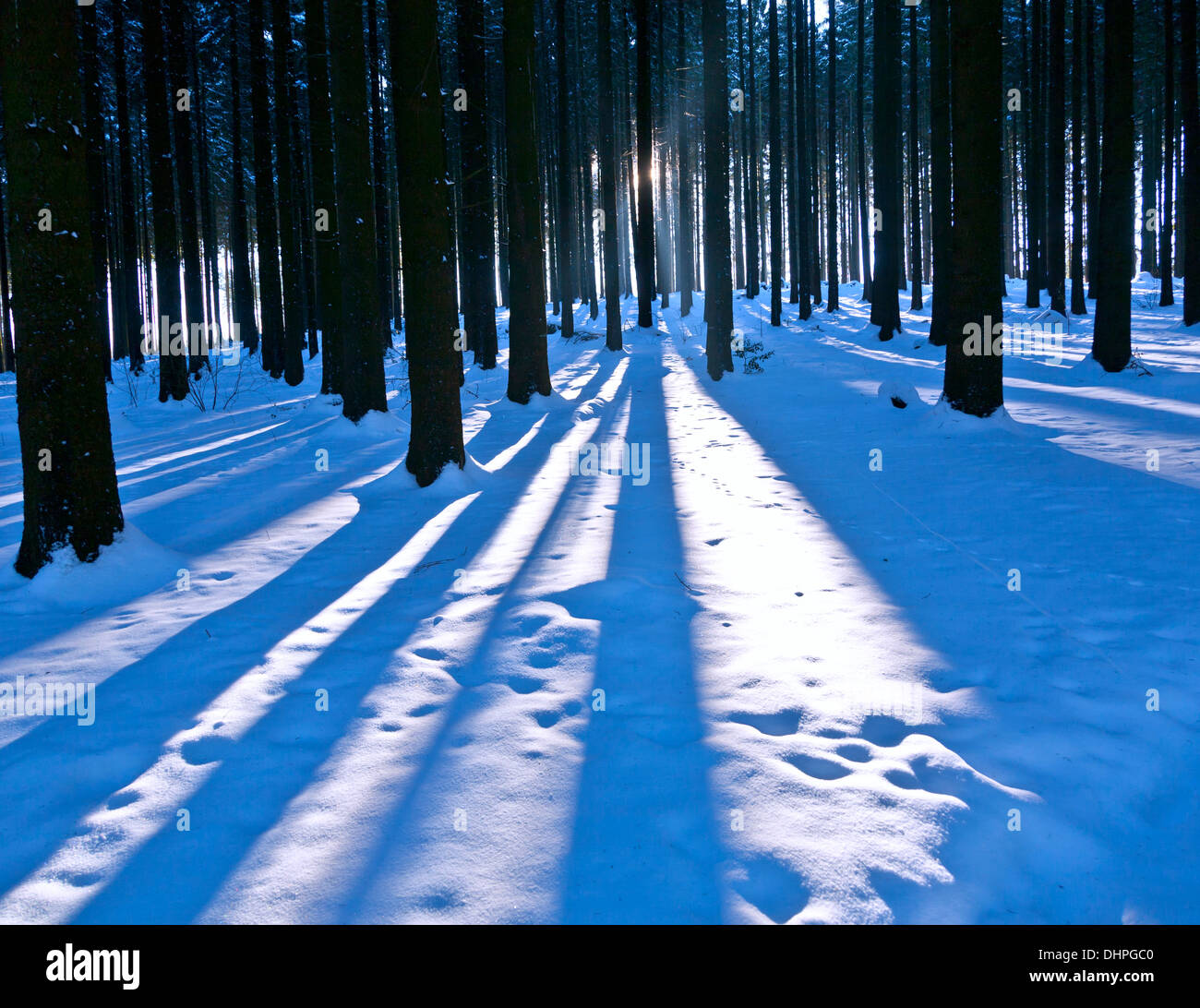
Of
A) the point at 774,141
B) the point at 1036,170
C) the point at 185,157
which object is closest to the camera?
the point at 185,157

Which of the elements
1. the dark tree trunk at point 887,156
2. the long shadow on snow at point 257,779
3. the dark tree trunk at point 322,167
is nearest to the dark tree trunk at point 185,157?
the dark tree trunk at point 322,167

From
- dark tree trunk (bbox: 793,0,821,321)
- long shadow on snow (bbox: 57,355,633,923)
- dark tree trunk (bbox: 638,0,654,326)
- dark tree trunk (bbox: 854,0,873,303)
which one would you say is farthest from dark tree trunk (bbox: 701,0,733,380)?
long shadow on snow (bbox: 57,355,633,923)

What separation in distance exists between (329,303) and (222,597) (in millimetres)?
8471

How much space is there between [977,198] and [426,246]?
5.95 m

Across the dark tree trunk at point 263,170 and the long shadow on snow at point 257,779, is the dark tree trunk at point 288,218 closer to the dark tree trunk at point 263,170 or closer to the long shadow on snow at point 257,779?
the dark tree trunk at point 263,170

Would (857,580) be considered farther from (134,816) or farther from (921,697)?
(134,816)

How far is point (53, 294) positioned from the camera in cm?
460

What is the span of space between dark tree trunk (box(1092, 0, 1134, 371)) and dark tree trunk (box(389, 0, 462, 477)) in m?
9.73

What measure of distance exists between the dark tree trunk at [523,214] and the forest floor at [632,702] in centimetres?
532

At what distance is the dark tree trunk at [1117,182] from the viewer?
36.5 ft

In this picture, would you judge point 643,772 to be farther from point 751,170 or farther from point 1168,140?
point 751,170

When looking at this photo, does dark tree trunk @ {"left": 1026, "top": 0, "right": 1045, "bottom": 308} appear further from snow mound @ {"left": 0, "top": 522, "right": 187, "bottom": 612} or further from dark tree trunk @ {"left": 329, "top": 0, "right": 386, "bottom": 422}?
snow mound @ {"left": 0, "top": 522, "right": 187, "bottom": 612}

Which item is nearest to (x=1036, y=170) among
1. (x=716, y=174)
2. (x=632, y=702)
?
(x=716, y=174)
